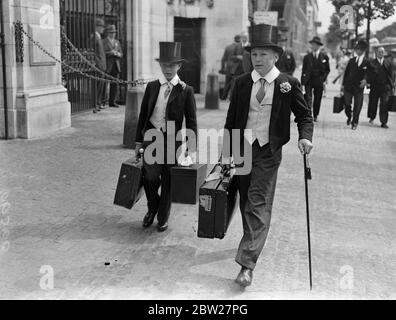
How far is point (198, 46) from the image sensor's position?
21.4m

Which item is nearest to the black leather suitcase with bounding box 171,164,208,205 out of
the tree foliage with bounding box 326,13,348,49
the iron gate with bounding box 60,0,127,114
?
the iron gate with bounding box 60,0,127,114

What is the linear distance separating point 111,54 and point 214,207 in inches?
454

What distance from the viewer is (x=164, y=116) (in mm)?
6234

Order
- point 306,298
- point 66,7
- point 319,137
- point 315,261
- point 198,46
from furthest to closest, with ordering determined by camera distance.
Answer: point 198,46, point 66,7, point 319,137, point 315,261, point 306,298

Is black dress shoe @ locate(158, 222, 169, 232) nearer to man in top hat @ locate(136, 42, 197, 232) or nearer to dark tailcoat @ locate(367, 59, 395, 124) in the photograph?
man in top hat @ locate(136, 42, 197, 232)

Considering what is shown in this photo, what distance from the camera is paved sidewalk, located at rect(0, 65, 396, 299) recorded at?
491 centimetres

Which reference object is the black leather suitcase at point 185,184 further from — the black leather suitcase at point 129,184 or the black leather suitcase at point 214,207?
the black leather suitcase at point 214,207

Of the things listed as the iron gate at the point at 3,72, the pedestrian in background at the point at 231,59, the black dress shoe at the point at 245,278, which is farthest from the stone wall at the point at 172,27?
the black dress shoe at the point at 245,278

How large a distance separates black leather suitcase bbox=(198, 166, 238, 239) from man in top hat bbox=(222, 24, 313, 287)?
19 centimetres

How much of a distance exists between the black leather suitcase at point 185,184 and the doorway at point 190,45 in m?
15.1

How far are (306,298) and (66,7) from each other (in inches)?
438

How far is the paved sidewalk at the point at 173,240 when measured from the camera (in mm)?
4906

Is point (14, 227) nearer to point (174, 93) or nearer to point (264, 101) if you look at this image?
point (174, 93)

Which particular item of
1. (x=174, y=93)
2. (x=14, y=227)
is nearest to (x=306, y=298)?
(x=174, y=93)
